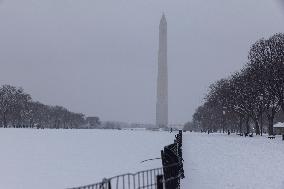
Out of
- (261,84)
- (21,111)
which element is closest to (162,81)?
(21,111)

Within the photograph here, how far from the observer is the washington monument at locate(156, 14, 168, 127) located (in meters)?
138

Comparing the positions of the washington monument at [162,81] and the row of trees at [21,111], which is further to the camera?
the washington monument at [162,81]

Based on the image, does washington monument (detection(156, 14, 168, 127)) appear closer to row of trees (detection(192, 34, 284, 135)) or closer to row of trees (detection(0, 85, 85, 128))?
row of trees (detection(0, 85, 85, 128))

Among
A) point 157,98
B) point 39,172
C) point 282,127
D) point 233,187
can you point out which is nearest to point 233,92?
point 282,127

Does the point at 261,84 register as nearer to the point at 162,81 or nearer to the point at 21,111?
the point at 162,81

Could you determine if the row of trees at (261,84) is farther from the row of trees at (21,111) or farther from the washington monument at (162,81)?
the row of trees at (21,111)

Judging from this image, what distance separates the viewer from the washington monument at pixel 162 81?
138m

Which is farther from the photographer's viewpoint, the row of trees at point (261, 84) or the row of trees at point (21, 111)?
the row of trees at point (21, 111)

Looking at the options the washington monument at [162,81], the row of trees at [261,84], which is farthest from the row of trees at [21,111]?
the row of trees at [261,84]

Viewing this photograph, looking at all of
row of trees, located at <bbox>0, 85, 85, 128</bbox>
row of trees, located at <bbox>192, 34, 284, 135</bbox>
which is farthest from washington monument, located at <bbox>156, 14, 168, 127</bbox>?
row of trees, located at <bbox>192, 34, 284, 135</bbox>

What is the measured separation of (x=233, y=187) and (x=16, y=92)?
12857cm

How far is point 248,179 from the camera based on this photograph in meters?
16.0

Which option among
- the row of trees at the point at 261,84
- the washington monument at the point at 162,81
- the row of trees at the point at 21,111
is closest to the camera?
the row of trees at the point at 261,84

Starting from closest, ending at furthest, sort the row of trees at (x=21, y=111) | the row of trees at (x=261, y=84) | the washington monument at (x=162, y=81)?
the row of trees at (x=261, y=84)
the row of trees at (x=21, y=111)
the washington monument at (x=162, y=81)
